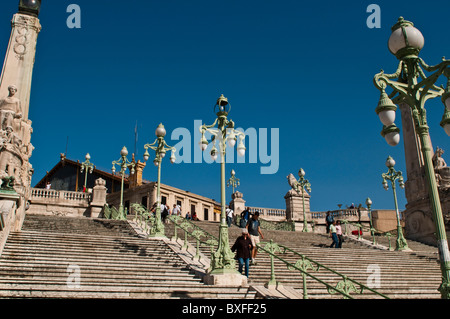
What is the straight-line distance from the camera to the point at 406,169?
29.4 meters

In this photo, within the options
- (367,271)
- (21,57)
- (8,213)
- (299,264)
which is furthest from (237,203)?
(299,264)

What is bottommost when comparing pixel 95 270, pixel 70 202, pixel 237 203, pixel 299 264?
pixel 95 270

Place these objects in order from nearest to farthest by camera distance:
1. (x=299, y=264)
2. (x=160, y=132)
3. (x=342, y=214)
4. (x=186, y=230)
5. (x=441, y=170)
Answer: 1. (x=299, y=264)
2. (x=186, y=230)
3. (x=160, y=132)
4. (x=441, y=170)
5. (x=342, y=214)

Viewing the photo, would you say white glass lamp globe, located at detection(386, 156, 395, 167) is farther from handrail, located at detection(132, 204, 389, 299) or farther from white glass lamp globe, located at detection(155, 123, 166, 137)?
white glass lamp globe, located at detection(155, 123, 166, 137)

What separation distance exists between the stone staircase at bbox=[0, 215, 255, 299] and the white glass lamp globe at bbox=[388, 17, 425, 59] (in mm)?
6528

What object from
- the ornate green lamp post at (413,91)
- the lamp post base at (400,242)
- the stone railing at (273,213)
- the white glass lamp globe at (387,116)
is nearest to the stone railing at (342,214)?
the stone railing at (273,213)

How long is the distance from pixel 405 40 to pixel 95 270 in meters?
9.24

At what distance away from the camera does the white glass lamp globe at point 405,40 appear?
7699 millimetres

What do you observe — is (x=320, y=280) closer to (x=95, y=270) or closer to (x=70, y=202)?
(x=95, y=270)

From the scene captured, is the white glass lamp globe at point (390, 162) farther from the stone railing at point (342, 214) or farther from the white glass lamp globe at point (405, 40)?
the white glass lamp globe at point (405, 40)

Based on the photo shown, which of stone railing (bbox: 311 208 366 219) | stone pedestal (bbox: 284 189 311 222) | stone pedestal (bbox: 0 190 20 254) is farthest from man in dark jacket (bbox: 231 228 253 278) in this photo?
stone railing (bbox: 311 208 366 219)

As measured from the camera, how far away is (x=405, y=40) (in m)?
7.71
